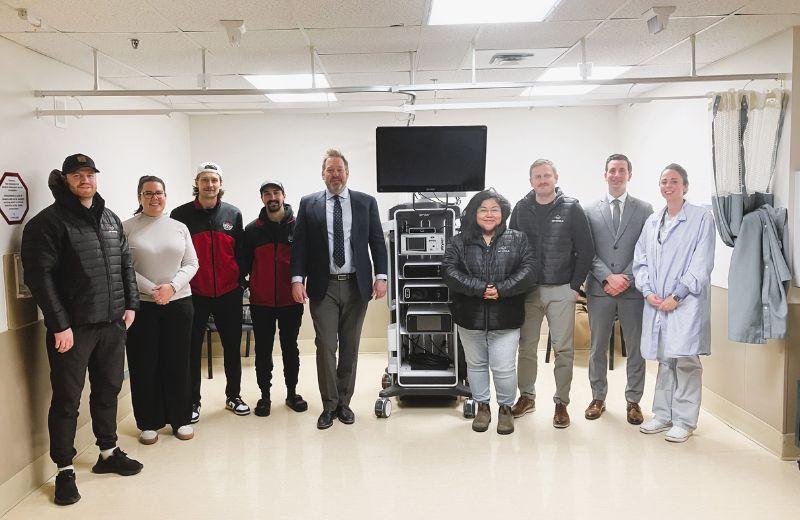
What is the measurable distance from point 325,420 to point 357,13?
94.2 inches

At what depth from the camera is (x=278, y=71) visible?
14.3 feet

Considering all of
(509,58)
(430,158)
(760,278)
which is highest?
(509,58)

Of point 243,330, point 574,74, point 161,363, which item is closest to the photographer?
point 161,363

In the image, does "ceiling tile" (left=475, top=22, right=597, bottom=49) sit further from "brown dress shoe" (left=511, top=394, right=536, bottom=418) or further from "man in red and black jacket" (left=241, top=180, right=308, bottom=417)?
"brown dress shoe" (left=511, top=394, right=536, bottom=418)

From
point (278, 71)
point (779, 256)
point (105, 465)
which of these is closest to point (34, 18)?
point (278, 71)

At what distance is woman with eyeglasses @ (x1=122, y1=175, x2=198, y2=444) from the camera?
138 inches

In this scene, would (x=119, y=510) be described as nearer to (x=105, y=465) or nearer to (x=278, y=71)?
(x=105, y=465)

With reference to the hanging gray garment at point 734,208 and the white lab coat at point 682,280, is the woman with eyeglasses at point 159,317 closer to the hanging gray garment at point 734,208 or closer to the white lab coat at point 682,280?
the white lab coat at point 682,280

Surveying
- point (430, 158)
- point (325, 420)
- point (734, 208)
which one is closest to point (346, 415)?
point (325, 420)

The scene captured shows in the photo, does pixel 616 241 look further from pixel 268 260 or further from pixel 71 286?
pixel 71 286

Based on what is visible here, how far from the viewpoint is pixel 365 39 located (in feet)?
11.7

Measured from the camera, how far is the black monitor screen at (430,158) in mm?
4035

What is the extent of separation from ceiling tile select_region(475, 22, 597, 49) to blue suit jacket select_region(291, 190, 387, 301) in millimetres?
1207

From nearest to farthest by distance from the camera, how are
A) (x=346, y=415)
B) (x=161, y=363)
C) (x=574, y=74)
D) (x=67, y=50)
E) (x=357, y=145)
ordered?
(x=67, y=50), (x=161, y=363), (x=346, y=415), (x=574, y=74), (x=357, y=145)
